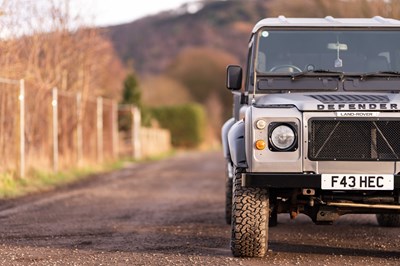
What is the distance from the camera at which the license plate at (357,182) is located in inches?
323

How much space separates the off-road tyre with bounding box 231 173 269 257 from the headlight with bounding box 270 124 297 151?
484mm

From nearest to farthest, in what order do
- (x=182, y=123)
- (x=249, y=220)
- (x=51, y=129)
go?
1. (x=249, y=220)
2. (x=51, y=129)
3. (x=182, y=123)

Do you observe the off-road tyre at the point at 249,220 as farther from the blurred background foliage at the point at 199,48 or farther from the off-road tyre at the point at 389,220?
the blurred background foliage at the point at 199,48

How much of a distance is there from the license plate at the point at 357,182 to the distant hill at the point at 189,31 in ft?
369

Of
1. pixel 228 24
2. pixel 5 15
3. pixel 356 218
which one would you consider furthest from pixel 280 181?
pixel 228 24

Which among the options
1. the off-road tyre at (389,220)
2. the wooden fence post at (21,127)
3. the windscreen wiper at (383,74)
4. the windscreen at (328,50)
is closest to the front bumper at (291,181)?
the windscreen wiper at (383,74)

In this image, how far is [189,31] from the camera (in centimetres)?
13588

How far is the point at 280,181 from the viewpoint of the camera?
322 inches

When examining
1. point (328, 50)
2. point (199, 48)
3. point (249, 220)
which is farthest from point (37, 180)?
point (199, 48)

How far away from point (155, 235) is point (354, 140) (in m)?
2.96

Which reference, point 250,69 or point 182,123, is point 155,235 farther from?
point 182,123

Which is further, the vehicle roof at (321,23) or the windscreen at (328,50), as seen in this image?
the vehicle roof at (321,23)

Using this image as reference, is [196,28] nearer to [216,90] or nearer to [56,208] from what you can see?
[216,90]

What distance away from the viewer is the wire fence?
18594 millimetres
